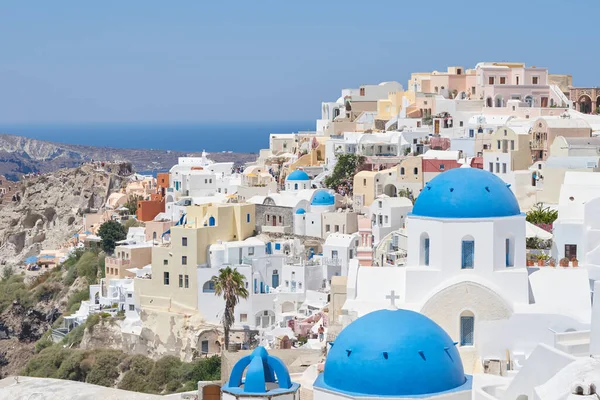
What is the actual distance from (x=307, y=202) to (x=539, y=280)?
82.2 ft

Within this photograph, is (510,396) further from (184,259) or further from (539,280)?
(184,259)

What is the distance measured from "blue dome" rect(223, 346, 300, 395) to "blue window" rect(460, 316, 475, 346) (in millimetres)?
6961

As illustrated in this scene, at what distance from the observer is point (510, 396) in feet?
63.6

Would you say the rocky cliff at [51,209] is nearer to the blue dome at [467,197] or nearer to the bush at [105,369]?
the bush at [105,369]

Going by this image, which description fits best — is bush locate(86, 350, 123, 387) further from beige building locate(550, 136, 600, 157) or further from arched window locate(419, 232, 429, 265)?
arched window locate(419, 232, 429, 265)

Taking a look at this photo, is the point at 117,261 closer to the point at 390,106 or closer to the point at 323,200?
the point at 323,200

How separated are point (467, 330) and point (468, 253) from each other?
1.73m

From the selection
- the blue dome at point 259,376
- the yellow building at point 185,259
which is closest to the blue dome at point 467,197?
the blue dome at point 259,376

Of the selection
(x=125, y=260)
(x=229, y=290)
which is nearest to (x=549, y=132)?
(x=229, y=290)

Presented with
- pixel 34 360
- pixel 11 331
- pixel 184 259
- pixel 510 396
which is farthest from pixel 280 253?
pixel 510 396

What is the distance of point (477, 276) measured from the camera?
25.5m

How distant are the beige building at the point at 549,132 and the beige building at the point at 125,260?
18.2 m

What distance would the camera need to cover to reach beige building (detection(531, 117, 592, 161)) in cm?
4956

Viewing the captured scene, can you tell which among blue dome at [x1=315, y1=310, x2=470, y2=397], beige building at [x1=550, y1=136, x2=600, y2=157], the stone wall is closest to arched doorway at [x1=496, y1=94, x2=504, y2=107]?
beige building at [x1=550, y1=136, x2=600, y2=157]
